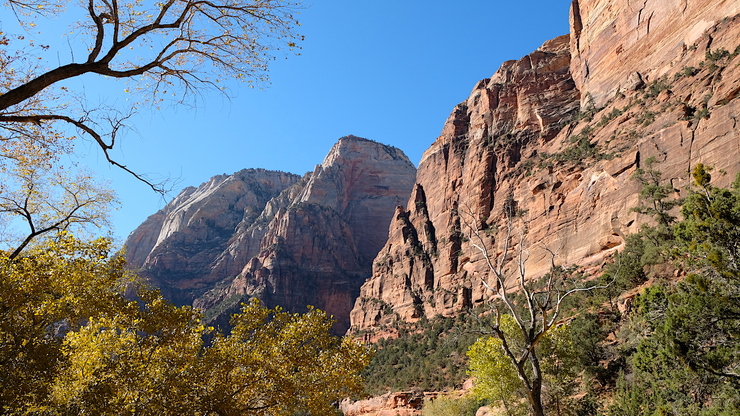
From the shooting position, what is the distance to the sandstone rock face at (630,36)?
1848 inches

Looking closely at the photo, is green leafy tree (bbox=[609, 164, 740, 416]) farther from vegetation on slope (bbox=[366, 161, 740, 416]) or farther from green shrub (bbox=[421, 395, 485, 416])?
green shrub (bbox=[421, 395, 485, 416])

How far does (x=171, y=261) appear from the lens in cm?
13038

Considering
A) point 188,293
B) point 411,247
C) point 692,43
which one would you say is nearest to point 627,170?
point 692,43

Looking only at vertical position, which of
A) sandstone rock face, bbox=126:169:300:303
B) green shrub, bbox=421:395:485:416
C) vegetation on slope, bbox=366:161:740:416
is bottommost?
green shrub, bbox=421:395:485:416

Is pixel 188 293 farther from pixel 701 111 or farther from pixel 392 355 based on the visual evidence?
pixel 701 111

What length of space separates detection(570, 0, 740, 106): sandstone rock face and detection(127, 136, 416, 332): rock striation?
71.0m

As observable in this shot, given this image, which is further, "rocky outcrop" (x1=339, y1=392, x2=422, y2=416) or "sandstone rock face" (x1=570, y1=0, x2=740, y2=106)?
"sandstone rock face" (x1=570, y1=0, x2=740, y2=106)

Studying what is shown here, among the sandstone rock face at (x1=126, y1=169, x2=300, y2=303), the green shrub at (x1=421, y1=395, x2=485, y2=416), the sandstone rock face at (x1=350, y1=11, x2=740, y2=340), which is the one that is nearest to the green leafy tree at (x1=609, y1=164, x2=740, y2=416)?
the sandstone rock face at (x1=350, y1=11, x2=740, y2=340)

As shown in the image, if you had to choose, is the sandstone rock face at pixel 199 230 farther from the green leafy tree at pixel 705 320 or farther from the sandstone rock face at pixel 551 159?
the green leafy tree at pixel 705 320

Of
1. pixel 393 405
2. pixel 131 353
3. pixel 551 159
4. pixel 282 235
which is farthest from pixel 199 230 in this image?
pixel 131 353

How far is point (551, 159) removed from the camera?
58.8 meters

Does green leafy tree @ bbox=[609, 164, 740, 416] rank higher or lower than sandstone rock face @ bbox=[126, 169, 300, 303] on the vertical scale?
lower

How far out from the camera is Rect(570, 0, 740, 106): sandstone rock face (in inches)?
1848

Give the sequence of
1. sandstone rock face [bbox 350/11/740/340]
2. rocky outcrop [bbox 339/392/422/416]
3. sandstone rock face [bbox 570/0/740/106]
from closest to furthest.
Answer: rocky outcrop [bbox 339/392/422/416], sandstone rock face [bbox 350/11/740/340], sandstone rock face [bbox 570/0/740/106]
